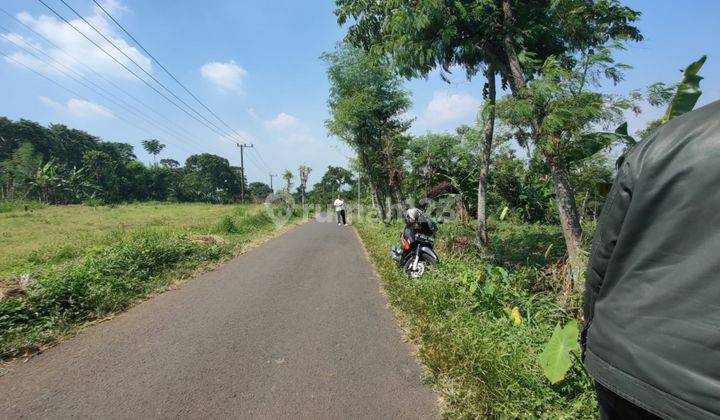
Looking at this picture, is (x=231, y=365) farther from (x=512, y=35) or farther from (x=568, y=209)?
(x=512, y=35)

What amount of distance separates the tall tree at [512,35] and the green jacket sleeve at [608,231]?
4.62m

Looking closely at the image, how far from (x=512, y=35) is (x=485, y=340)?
5956 mm

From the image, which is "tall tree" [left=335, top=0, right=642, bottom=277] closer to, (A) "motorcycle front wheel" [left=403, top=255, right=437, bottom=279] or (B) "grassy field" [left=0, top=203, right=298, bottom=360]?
(A) "motorcycle front wheel" [left=403, top=255, right=437, bottom=279]

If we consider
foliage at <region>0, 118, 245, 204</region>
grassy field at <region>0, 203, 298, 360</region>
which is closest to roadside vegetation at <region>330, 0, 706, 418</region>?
grassy field at <region>0, 203, 298, 360</region>

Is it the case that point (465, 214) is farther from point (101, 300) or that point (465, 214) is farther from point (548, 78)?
point (101, 300)

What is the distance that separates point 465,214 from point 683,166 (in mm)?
16462

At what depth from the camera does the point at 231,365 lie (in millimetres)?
3865

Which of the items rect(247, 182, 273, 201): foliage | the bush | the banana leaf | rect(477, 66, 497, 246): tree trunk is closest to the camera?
the banana leaf

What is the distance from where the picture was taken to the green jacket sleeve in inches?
55.8

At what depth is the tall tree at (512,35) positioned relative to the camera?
21.5ft

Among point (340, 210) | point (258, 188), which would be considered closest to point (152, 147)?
point (258, 188)

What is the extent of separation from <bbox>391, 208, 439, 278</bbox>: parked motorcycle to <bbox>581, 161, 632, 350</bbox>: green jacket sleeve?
532 cm

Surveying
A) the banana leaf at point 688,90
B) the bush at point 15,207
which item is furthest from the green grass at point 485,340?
the bush at point 15,207

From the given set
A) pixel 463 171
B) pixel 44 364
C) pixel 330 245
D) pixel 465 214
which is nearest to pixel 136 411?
pixel 44 364
